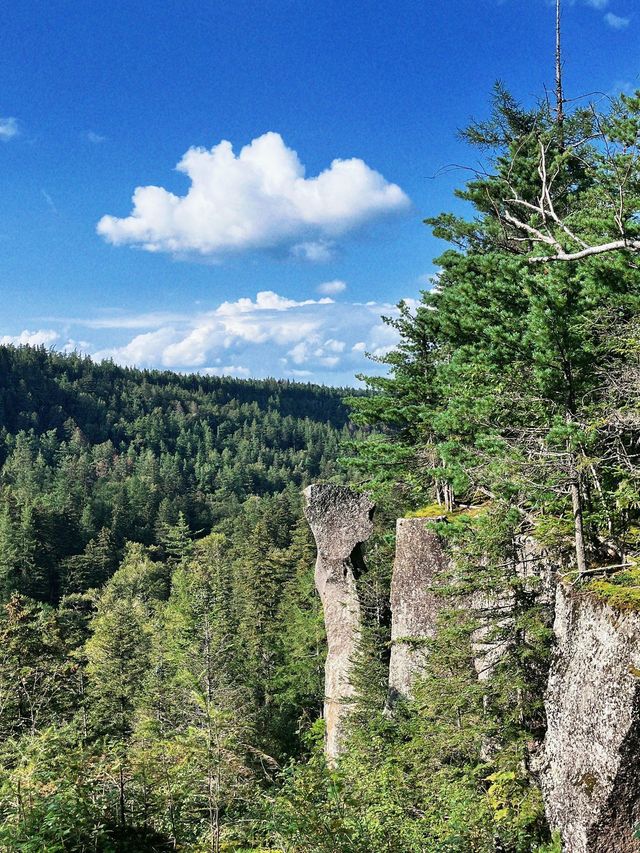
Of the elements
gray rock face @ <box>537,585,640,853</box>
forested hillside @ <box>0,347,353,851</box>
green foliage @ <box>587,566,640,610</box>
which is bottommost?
forested hillside @ <box>0,347,353,851</box>

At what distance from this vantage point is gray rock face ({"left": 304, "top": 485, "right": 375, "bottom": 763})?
2225cm

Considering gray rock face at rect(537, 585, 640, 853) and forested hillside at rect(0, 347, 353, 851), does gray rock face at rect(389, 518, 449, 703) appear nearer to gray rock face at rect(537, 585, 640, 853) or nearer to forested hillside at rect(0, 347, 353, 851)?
forested hillside at rect(0, 347, 353, 851)

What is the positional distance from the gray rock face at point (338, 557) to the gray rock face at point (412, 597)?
19.2 feet

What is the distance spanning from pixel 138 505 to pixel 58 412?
94176mm

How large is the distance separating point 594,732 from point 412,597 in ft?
27.4

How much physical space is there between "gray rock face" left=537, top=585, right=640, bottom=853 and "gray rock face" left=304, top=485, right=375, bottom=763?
46.4 feet

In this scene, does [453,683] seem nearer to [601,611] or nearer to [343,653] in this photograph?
[601,611]

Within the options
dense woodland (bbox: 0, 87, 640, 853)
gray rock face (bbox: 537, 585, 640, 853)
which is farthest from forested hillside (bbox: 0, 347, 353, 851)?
gray rock face (bbox: 537, 585, 640, 853)

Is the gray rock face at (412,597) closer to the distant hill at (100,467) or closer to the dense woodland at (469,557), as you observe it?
the dense woodland at (469,557)

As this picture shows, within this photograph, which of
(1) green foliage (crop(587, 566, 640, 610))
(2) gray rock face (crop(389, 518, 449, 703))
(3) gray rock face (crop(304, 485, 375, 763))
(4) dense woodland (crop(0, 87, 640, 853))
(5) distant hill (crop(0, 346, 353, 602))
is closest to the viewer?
(4) dense woodland (crop(0, 87, 640, 853))

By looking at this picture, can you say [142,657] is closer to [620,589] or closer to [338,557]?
[338,557]

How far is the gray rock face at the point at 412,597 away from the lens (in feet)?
50.1

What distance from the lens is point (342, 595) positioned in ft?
73.9

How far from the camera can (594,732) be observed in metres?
7.45
